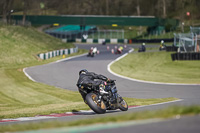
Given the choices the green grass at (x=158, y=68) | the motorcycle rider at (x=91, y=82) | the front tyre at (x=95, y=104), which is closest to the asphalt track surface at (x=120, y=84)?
the front tyre at (x=95, y=104)

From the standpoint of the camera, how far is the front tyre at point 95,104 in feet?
40.4

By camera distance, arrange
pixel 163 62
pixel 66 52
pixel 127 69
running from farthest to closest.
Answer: pixel 66 52 → pixel 163 62 → pixel 127 69

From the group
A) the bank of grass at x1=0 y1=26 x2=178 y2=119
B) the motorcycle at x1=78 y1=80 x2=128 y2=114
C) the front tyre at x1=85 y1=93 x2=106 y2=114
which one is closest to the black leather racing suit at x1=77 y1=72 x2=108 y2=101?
the motorcycle at x1=78 y1=80 x2=128 y2=114

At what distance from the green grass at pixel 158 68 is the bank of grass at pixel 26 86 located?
8706 mm

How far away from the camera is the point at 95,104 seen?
40.5ft

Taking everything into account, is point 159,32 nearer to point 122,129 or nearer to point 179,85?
point 179,85

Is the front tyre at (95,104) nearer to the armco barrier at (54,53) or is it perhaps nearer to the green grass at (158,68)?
the green grass at (158,68)

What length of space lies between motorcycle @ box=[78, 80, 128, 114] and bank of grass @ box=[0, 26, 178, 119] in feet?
9.14

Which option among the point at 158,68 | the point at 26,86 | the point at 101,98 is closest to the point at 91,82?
the point at 101,98

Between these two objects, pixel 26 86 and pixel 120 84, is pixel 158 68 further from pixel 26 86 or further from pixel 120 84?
pixel 26 86

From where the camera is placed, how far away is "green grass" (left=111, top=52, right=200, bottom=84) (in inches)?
1214

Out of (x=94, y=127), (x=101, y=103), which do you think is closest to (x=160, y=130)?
(x=94, y=127)

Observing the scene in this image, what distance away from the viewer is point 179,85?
25.7 metres

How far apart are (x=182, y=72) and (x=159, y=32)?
57.4m
